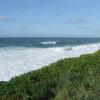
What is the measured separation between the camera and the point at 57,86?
7.11 metres

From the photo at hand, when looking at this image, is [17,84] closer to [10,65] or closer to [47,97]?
[47,97]

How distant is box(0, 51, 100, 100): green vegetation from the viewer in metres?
6.36

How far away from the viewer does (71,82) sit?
23.5ft

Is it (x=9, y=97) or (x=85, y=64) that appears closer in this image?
(x=9, y=97)

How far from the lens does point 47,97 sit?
22.2 feet

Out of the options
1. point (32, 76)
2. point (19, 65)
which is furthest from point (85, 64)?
point (19, 65)

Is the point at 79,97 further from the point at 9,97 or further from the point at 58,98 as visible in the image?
the point at 9,97

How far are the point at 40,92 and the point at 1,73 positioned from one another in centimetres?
1157

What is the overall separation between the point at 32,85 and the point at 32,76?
1028 mm

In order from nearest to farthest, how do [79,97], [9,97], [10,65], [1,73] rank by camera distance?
[79,97] < [9,97] < [1,73] < [10,65]

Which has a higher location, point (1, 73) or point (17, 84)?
point (17, 84)

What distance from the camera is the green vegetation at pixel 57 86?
6.36m

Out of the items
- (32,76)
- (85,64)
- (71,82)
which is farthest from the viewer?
(85,64)

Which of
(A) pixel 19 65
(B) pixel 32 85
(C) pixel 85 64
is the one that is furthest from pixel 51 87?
(A) pixel 19 65
